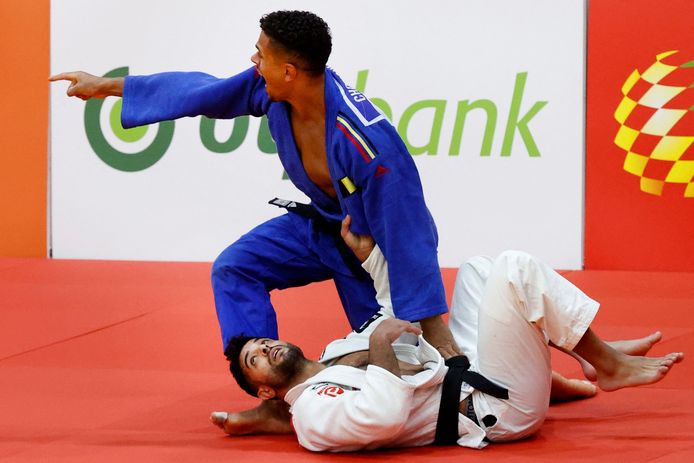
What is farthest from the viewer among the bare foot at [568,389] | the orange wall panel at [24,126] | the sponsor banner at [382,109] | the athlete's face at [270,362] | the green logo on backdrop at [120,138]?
the orange wall panel at [24,126]

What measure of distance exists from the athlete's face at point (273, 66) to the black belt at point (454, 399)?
0.99 metres

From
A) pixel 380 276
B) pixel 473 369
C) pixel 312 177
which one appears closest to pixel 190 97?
pixel 312 177

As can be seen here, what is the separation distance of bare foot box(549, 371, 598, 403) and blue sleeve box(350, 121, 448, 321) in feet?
1.89

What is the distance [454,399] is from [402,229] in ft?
1.61

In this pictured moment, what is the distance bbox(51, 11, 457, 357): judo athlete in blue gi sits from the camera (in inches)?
122

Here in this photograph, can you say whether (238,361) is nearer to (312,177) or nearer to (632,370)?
(312,177)

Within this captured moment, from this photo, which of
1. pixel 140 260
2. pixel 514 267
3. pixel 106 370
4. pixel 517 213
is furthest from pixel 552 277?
pixel 140 260

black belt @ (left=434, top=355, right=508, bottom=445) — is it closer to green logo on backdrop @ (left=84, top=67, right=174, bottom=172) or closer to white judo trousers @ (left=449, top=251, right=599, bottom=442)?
white judo trousers @ (left=449, top=251, right=599, bottom=442)

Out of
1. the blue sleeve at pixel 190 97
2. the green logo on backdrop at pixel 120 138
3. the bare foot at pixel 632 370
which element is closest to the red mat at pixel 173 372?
the bare foot at pixel 632 370

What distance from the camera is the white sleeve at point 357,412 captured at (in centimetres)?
278

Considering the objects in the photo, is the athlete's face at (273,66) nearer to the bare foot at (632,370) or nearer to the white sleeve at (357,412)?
the white sleeve at (357,412)

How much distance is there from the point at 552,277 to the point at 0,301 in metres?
3.50

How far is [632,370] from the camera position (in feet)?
9.92

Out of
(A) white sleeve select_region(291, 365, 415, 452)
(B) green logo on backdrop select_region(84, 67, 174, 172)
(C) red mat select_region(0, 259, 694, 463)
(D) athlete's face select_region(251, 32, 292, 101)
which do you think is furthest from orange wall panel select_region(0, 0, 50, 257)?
(A) white sleeve select_region(291, 365, 415, 452)
